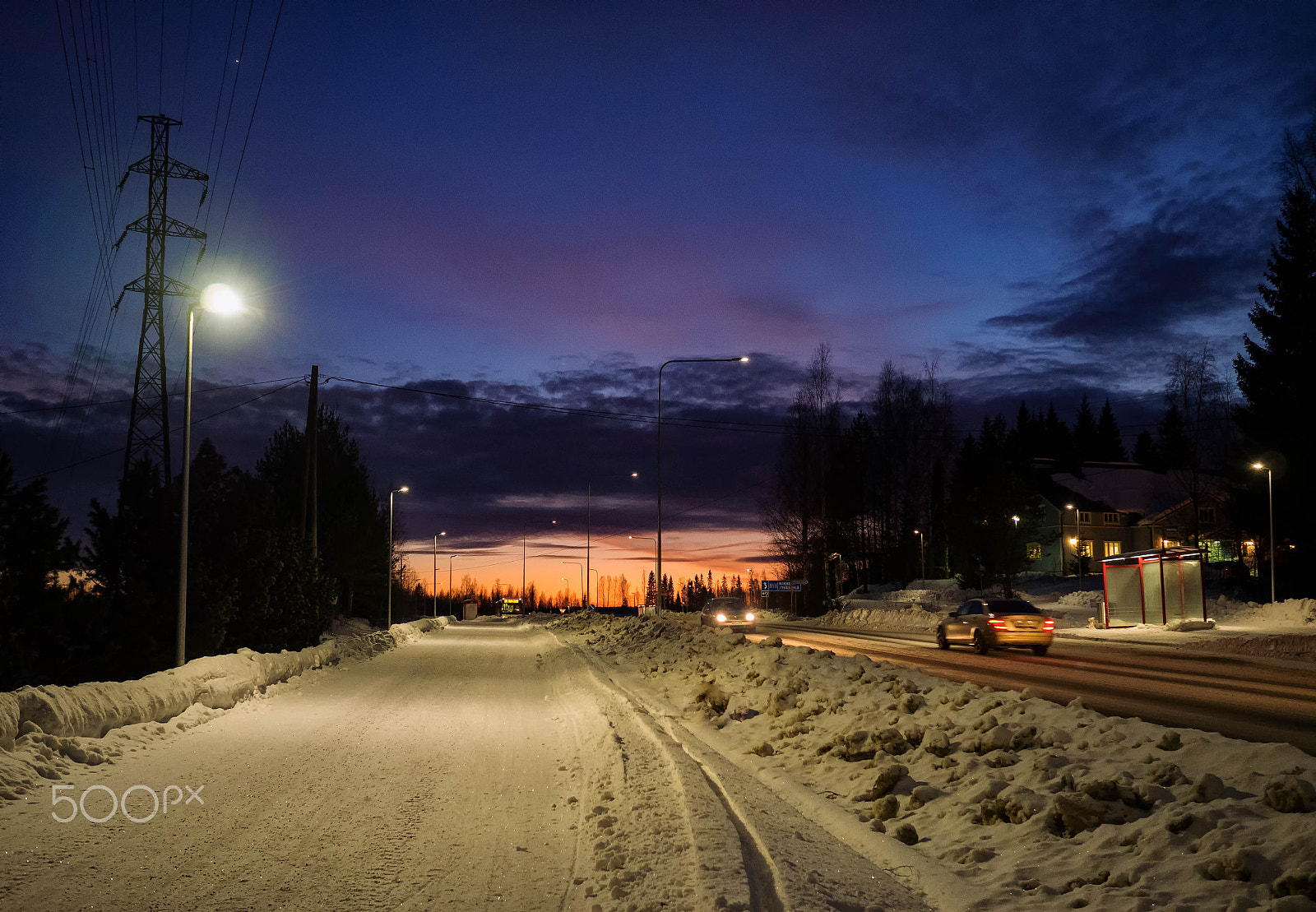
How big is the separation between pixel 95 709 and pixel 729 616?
3488cm

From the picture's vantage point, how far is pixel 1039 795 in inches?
285

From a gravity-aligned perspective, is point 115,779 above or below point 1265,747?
below

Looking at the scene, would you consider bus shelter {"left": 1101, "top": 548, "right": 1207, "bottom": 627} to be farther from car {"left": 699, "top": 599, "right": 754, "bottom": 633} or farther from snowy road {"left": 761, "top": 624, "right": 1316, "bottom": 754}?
car {"left": 699, "top": 599, "right": 754, "bottom": 633}

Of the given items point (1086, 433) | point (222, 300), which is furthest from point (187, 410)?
point (1086, 433)

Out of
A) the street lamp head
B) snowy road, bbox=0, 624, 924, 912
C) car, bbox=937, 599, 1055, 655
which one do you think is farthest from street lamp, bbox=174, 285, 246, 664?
car, bbox=937, 599, 1055, 655

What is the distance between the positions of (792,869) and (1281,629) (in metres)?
36.6

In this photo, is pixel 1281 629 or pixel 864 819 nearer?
pixel 864 819

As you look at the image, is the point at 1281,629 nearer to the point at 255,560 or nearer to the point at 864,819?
the point at 864,819

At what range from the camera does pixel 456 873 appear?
6551 mm

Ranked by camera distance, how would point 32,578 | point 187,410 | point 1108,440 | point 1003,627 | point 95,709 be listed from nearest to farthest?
point 95,709
point 187,410
point 32,578
point 1003,627
point 1108,440

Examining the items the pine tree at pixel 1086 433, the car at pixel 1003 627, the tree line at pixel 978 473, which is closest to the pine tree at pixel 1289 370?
the tree line at pixel 978 473

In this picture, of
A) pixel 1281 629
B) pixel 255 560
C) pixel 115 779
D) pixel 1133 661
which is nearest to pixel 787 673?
pixel 115 779

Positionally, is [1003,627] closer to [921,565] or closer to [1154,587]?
[1154,587]

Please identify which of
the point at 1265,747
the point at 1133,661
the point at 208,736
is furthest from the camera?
the point at 1133,661
